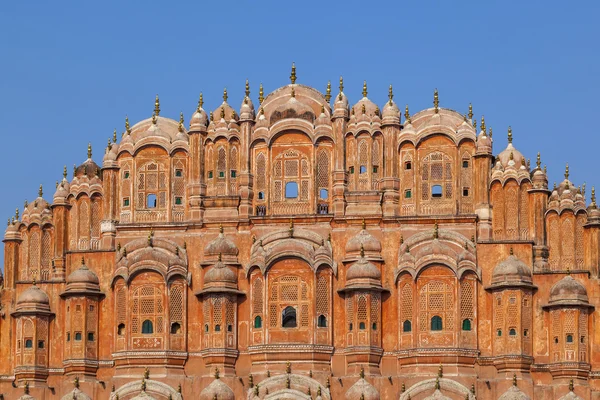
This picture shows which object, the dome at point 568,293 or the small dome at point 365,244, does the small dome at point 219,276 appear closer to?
the small dome at point 365,244

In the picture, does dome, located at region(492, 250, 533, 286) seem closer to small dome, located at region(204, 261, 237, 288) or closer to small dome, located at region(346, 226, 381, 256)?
small dome, located at region(346, 226, 381, 256)

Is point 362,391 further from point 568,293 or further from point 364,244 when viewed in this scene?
point 568,293

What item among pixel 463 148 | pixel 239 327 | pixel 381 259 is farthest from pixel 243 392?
pixel 463 148

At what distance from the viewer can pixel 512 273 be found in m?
62.5

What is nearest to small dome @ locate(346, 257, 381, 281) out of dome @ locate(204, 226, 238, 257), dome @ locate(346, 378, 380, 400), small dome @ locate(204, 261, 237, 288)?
dome @ locate(346, 378, 380, 400)

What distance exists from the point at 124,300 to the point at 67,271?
2.43 m

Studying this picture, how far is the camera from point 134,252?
6475cm

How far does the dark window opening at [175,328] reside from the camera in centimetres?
6406

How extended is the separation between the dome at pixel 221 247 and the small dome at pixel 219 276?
0.46 meters

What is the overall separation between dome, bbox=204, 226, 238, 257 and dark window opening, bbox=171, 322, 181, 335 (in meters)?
2.46

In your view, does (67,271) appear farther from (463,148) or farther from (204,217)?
(463,148)

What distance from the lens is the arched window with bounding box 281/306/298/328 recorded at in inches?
2525

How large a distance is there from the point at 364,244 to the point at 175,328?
6.63 m

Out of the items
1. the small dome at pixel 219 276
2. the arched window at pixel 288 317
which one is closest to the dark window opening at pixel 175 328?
the small dome at pixel 219 276
